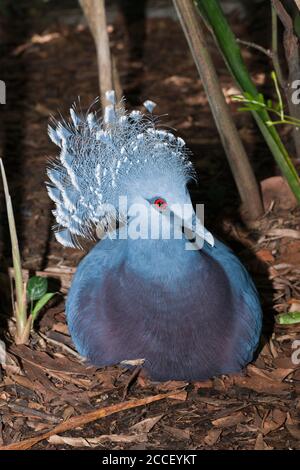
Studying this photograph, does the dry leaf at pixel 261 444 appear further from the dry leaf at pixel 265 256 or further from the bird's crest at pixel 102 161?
A: the dry leaf at pixel 265 256

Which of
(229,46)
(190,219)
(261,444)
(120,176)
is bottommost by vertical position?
(261,444)

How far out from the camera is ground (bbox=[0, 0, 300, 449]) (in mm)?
2945

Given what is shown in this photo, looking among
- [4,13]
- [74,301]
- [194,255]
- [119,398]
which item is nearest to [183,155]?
[194,255]

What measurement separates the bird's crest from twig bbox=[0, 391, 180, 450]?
0.69m

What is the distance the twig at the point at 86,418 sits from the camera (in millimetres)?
2854

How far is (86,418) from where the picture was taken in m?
2.97

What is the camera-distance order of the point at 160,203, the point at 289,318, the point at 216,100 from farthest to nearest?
the point at 216,100 → the point at 289,318 → the point at 160,203

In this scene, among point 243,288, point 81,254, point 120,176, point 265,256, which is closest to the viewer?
point 120,176

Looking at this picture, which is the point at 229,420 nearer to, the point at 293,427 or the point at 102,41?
the point at 293,427

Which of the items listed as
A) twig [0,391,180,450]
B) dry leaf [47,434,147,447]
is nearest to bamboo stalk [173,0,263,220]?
twig [0,391,180,450]

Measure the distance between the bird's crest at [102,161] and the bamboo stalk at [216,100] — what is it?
0.67 metres

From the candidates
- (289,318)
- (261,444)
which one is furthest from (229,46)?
(261,444)

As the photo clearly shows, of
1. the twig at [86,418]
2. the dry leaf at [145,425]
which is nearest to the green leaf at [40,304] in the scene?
the twig at [86,418]

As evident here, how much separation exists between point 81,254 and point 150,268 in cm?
124
